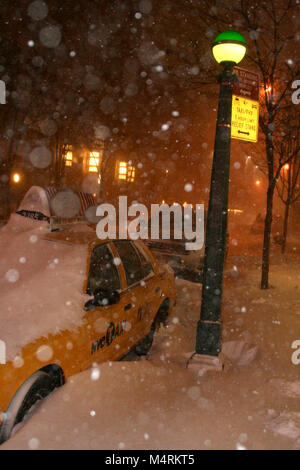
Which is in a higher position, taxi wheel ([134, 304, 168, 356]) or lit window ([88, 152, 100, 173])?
lit window ([88, 152, 100, 173])

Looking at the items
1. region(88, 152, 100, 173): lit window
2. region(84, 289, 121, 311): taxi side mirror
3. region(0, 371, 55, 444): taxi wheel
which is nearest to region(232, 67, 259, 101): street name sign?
region(84, 289, 121, 311): taxi side mirror

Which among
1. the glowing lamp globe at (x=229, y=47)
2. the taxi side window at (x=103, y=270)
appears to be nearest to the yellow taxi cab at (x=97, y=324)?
the taxi side window at (x=103, y=270)

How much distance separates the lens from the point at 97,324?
4.25 metres

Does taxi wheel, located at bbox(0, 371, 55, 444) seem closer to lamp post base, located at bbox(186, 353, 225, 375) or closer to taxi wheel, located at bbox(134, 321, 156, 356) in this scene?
lamp post base, located at bbox(186, 353, 225, 375)

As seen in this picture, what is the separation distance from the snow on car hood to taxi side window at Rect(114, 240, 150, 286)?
0.67 meters

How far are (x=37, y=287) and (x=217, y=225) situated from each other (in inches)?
90.2

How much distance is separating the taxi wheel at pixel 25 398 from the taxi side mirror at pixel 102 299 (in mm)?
815

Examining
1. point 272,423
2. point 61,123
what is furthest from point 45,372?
→ point 61,123

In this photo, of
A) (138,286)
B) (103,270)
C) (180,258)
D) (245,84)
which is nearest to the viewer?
(103,270)

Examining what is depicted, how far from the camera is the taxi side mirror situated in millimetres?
4102

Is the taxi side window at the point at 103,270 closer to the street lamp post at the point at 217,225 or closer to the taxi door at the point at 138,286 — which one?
the taxi door at the point at 138,286

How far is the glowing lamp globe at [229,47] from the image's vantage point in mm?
5078

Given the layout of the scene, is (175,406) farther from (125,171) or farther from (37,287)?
(125,171)

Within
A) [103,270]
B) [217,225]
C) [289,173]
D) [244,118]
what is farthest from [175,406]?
[289,173]
